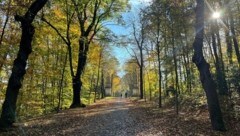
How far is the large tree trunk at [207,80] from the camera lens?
454 inches

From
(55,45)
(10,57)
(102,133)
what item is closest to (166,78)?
(55,45)

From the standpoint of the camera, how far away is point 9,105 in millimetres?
12117

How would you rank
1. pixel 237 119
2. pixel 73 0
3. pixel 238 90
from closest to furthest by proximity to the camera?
1. pixel 237 119
2. pixel 238 90
3. pixel 73 0

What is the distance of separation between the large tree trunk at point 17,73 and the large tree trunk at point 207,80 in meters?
7.67

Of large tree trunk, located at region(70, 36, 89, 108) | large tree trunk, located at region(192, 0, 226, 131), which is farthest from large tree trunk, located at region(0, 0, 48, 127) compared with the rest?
large tree trunk, located at region(70, 36, 89, 108)

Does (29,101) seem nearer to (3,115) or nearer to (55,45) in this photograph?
(55,45)

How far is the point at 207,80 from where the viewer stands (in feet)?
38.6

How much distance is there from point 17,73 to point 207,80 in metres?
8.78

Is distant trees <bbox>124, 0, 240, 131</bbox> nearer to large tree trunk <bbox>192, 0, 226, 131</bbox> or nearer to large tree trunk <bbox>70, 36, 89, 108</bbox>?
large tree trunk <bbox>192, 0, 226, 131</bbox>

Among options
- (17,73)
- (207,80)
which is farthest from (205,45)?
(17,73)

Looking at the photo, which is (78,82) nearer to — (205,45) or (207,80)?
(205,45)

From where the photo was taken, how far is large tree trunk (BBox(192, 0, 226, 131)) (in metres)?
11.5

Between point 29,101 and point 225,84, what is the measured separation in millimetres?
20597

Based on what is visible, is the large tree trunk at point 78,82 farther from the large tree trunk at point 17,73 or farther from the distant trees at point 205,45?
the large tree trunk at point 17,73
